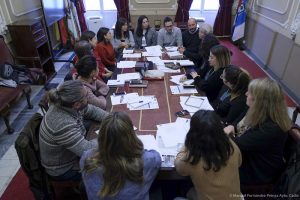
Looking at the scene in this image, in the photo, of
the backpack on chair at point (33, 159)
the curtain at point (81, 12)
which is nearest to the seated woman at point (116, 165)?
the backpack on chair at point (33, 159)

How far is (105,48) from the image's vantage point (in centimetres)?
347

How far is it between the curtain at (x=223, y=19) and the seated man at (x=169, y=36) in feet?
8.17

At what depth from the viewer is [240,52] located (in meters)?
5.60

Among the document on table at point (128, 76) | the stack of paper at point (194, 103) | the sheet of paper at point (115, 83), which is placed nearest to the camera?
the stack of paper at point (194, 103)

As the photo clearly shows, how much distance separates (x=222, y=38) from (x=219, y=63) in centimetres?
422

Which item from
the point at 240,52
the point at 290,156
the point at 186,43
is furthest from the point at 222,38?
the point at 290,156

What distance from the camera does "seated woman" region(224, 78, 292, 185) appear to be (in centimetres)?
144

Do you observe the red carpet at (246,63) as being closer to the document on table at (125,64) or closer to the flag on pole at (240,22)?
the flag on pole at (240,22)

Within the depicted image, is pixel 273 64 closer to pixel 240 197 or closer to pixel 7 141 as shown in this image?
pixel 240 197

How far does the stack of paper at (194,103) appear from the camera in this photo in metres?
2.06

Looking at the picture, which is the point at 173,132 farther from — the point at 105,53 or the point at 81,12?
the point at 81,12

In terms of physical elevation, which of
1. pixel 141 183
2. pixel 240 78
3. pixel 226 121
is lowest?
pixel 226 121

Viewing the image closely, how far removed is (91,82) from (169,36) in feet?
6.90

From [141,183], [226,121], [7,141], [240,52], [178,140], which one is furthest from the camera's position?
[240,52]
